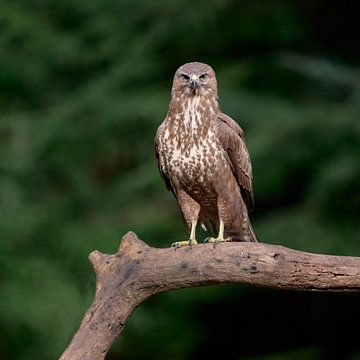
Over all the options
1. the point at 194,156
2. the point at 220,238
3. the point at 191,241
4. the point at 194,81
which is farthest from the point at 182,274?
the point at 194,81

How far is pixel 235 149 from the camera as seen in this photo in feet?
23.5

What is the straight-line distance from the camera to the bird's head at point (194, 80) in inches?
279

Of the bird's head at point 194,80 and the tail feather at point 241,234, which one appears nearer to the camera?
the bird's head at point 194,80

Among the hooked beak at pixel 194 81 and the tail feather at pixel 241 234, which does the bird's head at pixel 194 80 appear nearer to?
the hooked beak at pixel 194 81

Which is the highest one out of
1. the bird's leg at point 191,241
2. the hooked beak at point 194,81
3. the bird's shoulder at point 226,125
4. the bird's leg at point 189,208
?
the hooked beak at point 194,81

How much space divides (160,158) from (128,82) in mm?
4226

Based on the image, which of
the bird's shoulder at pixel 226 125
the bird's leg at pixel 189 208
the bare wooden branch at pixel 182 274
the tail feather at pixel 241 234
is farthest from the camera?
the tail feather at pixel 241 234

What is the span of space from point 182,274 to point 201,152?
3.09ft

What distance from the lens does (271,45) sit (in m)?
11.9

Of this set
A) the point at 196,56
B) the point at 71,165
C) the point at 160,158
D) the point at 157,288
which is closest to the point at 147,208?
the point at 71,165

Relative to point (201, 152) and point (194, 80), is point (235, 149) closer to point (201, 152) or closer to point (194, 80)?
point (201, 152)

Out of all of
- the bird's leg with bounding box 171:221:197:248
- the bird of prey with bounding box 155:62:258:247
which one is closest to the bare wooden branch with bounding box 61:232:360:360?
the bird's leg with bounding box 171:221:197:248

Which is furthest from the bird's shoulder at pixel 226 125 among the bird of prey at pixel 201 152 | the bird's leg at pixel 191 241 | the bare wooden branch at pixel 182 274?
the bare wooden branch at pixel 182 274

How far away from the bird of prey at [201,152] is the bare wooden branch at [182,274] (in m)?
0.53
